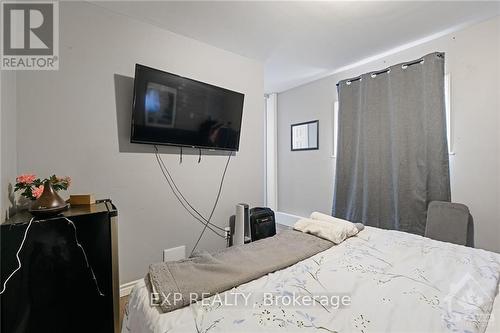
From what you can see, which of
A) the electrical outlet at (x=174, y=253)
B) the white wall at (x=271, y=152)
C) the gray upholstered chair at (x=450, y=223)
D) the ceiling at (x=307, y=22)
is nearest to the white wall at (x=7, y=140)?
the ceiling at (x=307, y=22)

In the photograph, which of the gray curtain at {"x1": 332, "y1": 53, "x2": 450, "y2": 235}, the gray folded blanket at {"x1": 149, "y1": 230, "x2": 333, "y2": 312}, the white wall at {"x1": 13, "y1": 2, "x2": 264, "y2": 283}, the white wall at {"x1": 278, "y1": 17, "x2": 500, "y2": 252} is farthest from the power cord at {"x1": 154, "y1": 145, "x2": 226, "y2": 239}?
the white wall at {"x1": 278, "y1": 17, "x2": 500, "y2": 252}

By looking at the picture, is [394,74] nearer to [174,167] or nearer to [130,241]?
[174,167]

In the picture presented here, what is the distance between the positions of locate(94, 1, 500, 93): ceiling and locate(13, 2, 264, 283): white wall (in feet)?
0.62

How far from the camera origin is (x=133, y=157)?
219 cm

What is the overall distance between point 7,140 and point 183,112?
49.4 inches

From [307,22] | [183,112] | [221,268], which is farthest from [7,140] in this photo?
[307,22]

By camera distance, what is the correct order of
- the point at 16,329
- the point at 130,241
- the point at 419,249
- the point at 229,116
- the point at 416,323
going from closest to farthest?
the point at 416,323, the point at 16,329, the point at 419,249, the point at 130,241, the point at 229,116

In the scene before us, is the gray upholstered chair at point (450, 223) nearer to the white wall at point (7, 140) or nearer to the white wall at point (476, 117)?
the white wall at point (476, 117)

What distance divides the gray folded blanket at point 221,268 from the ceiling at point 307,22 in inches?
74.7

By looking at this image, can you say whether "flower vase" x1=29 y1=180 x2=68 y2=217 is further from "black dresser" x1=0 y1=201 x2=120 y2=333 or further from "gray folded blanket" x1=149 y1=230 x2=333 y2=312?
"gray folded blanket" x1=149 y1=230 x2=333 y2=312

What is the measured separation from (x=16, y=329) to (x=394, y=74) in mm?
3809

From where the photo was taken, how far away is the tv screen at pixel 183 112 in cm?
208

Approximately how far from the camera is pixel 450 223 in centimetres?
220

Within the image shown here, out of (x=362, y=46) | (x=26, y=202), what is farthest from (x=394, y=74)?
(x=26, y=202)
